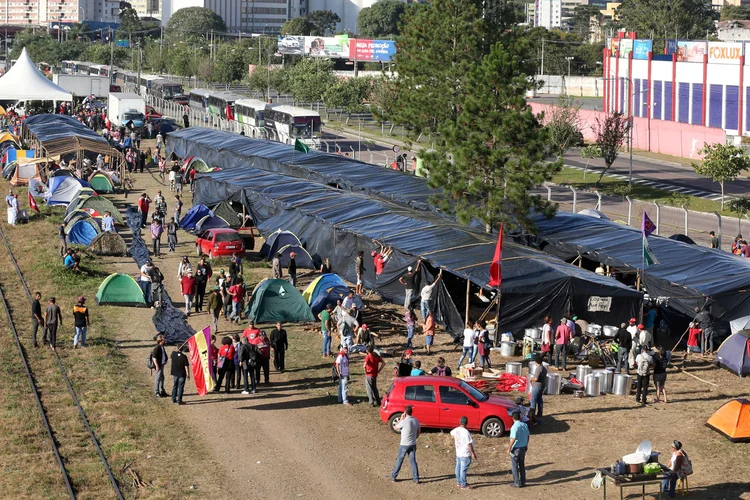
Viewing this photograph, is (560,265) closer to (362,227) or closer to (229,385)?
(362,227)

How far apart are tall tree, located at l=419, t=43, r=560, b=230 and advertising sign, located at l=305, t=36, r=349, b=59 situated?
333 ft

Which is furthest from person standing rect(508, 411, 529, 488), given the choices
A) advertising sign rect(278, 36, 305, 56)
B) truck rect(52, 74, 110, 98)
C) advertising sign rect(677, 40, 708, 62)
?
advertising sign rect(278, 36, 305, 56)

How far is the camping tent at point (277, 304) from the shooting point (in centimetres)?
2958

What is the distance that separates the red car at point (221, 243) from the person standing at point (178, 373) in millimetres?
15144

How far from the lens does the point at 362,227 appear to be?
35281mm

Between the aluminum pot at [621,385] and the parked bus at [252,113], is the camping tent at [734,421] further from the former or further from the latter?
the parked bus at [252,113]

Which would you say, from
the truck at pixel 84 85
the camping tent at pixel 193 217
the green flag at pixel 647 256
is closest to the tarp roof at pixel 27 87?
the truck at pixel 84 85

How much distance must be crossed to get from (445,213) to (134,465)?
1907 cm

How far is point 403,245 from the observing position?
32.4 metres

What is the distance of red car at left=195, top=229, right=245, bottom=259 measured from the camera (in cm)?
3797

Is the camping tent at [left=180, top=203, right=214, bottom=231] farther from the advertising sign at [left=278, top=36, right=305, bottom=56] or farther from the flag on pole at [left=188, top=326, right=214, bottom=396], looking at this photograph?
the advertising sign at [left=278, top=36, right=305, bottom=56]

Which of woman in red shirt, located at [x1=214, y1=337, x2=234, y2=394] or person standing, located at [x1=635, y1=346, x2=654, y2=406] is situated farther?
woman in red shirt, located at [x1=214, y1=337, x2=234, y2=394]

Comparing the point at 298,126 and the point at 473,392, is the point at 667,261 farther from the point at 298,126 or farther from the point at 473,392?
the point at 298,126

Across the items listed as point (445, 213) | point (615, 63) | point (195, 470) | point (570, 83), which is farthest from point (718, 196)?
point (570, 83)
